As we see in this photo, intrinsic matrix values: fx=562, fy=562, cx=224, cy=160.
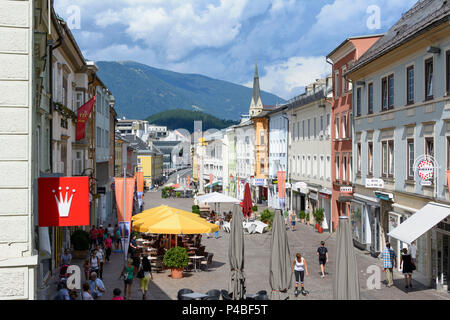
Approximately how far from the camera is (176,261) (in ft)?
72.0

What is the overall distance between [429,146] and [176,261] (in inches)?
418

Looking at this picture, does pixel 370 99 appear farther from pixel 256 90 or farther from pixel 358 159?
pixel 256 90

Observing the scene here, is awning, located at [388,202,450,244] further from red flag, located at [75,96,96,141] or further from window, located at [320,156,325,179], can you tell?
window, located at [320,156,325,179]

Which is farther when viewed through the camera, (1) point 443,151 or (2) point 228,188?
(2) point 228,188

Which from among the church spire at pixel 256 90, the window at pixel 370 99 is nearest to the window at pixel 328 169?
the window at pixel 370 99

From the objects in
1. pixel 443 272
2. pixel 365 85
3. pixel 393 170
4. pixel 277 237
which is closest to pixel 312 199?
pixel 365 85

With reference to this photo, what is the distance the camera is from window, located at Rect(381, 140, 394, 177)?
2594 centimetres

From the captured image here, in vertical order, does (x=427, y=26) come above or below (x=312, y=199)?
above

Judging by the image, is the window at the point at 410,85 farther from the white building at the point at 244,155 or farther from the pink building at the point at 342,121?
the white building at the point at 244,155

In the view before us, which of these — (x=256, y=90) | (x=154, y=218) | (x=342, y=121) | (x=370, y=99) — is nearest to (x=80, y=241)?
(x=154, y=218)

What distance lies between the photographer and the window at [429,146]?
20797 mm
